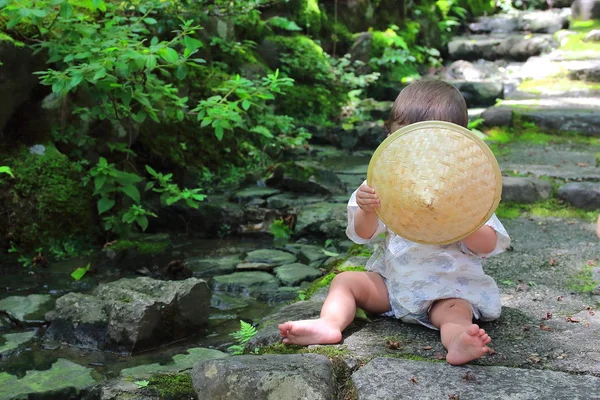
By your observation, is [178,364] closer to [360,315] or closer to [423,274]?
[360,315]

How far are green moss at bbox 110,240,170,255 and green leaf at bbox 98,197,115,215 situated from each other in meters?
0.24

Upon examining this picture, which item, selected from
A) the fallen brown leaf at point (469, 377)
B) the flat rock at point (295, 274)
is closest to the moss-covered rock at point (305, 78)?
the flat rock at point (295, 274)

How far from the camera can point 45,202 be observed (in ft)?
15.5

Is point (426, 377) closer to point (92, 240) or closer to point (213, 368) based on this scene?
point (213, 368)

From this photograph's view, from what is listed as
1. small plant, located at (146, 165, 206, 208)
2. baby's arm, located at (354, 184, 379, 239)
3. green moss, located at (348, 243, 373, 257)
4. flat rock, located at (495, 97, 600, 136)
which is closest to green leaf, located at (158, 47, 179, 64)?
small plant, located at (146, 165, 206, 208)

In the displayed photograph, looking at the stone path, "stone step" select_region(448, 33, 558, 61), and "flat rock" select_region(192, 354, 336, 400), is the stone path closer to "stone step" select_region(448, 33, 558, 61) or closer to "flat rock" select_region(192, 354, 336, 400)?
"flat rock" select_region(192, 354, 336, 400)

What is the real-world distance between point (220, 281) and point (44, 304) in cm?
100

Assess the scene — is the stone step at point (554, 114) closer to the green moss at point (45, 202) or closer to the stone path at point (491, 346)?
the stone path at point (491, 346)

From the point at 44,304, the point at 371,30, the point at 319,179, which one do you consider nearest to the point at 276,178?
the point at 319,179

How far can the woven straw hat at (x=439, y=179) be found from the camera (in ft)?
7.30

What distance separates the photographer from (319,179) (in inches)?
239

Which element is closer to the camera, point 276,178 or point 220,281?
point 220,281

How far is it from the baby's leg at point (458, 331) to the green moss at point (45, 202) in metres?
3.10

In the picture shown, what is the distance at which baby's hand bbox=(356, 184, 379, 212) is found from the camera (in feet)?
7.65
